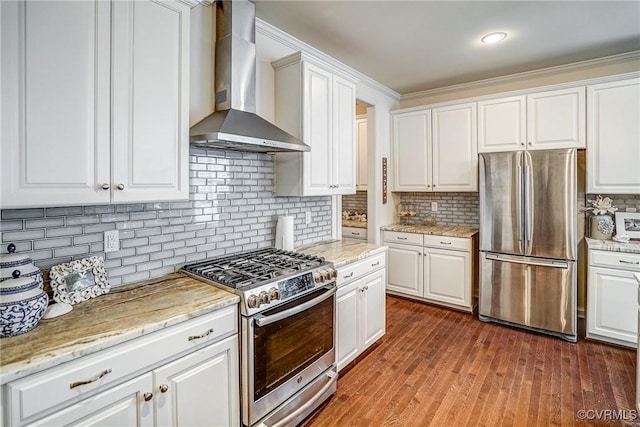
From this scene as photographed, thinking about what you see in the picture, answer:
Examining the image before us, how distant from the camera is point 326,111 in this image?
2.72 meters

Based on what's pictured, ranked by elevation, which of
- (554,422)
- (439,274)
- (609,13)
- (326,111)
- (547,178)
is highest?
(609,13)

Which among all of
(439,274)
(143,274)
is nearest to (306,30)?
(143,274)

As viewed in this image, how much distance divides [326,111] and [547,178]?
2.20 meters

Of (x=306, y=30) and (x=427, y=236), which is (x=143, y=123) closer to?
(x=306, y=30)

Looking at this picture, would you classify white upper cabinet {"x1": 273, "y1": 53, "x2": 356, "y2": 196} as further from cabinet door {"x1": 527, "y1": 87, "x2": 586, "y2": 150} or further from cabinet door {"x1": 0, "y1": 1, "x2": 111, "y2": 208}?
cabinet door {"x1": 527, "y1": 87, "x2": 586, "y2": 150}

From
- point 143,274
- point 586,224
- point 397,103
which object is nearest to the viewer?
point 143,274

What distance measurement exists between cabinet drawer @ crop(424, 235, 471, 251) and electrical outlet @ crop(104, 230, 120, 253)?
3206 mm

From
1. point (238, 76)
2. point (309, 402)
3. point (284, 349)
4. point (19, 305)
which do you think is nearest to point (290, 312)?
point (284, 349)

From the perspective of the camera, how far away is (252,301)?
5.43 ft

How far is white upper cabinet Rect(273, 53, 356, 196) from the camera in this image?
2527 millimetres

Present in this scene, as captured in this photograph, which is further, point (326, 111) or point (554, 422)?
point (326, 111)

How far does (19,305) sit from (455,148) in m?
4.03

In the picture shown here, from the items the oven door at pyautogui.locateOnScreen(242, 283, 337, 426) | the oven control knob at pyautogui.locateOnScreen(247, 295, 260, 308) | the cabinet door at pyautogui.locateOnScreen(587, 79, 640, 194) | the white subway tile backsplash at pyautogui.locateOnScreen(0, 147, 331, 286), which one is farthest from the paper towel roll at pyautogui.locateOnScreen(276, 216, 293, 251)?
the cabinet door at pyautogui.locateOnScreen(587, 79, 640, 194)

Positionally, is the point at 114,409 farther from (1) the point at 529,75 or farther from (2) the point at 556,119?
(1) the point at 529,75
